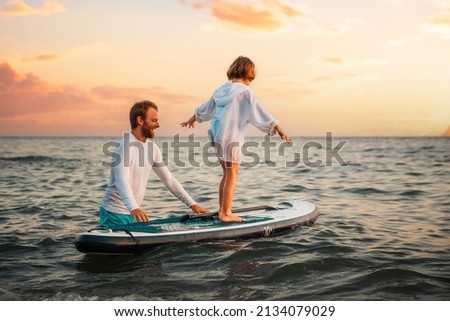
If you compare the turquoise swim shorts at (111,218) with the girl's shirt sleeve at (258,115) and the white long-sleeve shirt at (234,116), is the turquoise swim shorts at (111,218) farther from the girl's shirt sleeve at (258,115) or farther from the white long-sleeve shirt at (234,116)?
the girl's shirt sleeve at (258,115)

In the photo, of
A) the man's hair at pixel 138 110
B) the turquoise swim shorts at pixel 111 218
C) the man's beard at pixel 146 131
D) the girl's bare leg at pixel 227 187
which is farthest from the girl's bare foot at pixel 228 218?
the man's hair at pixel 138 110

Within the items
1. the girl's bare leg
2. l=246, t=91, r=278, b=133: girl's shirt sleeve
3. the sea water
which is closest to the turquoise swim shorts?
the sea water

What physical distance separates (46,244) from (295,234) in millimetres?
2909

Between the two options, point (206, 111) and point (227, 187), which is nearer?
point (227, 187)

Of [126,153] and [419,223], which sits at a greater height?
[126,153]

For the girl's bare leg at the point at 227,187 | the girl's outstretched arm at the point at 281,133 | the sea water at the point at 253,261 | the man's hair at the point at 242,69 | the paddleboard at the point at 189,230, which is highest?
the man's hair at the point at 242,69

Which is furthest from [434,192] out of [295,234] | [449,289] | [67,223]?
[67,223]

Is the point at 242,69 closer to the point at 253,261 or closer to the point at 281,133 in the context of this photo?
the point at 281,133

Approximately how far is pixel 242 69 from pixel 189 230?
184 centimetres

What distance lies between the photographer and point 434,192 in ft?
32.1

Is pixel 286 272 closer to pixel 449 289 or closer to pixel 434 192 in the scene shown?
pixel 449 289

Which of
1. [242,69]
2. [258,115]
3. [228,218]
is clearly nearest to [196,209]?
[228,218]

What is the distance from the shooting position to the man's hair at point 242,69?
538 cm

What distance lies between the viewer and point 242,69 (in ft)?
17.6
